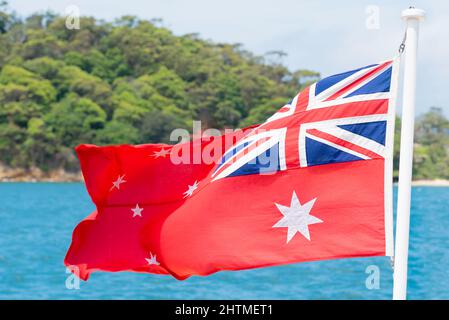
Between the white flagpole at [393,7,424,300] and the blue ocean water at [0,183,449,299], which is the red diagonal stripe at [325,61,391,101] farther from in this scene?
the blue ocean water at [0,183,449,299]

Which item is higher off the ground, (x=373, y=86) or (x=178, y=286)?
(x=373, y=86)

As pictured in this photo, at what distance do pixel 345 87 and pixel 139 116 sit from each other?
8149 cm

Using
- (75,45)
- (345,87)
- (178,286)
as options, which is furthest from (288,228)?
(75,45)

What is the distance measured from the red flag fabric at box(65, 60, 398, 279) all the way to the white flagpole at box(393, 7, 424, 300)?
31 centimetres

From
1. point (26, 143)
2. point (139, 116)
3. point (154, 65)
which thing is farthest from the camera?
point (154, 65)

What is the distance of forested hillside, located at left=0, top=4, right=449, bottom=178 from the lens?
8362 centimetres

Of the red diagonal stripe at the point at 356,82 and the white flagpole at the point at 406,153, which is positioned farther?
the red diagonal stripe at the point at 356,82

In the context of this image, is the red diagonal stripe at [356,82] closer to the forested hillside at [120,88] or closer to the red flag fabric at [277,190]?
the red flag fabric at [277,190]

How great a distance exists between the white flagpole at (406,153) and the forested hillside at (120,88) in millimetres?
78012

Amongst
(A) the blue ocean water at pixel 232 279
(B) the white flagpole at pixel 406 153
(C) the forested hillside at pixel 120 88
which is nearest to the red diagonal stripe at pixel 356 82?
(B) the white flagpole at pixel 406 153

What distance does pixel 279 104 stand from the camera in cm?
9306

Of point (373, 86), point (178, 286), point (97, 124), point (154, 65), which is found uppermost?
point (154, 65)

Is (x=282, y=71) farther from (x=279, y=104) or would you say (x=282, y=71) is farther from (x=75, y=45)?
(x=75, y=45)

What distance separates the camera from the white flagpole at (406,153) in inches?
190
